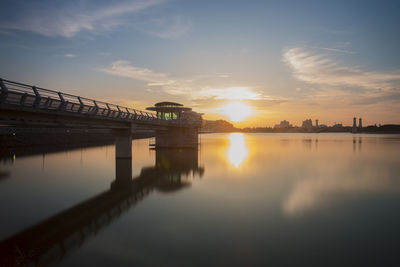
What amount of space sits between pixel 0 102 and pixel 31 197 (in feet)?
26.2

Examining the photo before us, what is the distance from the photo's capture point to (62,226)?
12.9 meters

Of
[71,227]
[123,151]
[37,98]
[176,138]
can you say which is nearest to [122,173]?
[123,151]

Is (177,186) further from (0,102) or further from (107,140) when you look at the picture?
(107,140)

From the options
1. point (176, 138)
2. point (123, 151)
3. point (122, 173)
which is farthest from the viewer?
point (176, 138)

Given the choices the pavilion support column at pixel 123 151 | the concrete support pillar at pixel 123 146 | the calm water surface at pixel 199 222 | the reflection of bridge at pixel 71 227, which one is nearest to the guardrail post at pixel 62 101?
the calm water surface at pixel 199 222

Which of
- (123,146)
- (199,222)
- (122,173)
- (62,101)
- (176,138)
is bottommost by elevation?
(122,173)

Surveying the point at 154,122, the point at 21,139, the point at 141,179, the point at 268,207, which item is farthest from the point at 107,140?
the point at 268,207

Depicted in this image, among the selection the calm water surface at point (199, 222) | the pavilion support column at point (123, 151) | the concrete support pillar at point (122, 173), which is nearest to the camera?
the calm water surface at point (199, 222)

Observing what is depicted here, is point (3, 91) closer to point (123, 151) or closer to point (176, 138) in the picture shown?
point (123, 151)

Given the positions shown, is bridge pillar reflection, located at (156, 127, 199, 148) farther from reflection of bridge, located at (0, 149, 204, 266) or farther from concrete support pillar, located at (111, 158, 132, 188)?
reflection of bridge, located at (0, 149, 204, 266)

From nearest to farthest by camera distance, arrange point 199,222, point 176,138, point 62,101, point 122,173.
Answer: point 199,222 < point 62,101 < point 122,173 < point 176,138

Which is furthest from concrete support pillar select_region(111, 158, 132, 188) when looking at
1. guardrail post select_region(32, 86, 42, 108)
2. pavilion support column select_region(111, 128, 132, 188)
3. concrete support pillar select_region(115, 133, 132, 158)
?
guardrail post select_region(32, 86, 42, 108)

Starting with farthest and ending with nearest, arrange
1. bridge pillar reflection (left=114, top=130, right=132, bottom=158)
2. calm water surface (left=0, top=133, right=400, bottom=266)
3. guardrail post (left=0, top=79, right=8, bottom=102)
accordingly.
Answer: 1. bridge pillar reflection (left=114, top=130, right=132, bottom=158)
2. guardrail post (left=0, top=79, right=8, bottom=102)
3. calm water surface (left=0, top=133, right=400, bottom=266)

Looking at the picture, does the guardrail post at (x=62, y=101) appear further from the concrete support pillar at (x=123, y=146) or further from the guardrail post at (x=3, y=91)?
the concrete support pillar at (x=123, y=146)
